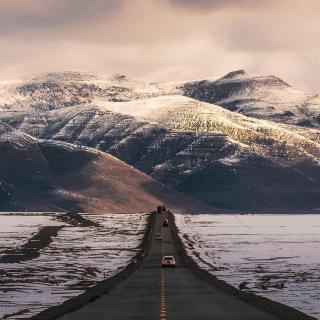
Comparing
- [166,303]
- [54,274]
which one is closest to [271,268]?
[54,274]

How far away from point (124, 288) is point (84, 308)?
24.4 metres

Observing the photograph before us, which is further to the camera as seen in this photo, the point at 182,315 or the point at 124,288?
the point at 124,288

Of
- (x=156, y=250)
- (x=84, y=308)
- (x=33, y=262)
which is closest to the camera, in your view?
(x=84, y=308)

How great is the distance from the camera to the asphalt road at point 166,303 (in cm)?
5859

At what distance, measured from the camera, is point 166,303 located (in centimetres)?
6962

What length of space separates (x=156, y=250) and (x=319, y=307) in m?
110

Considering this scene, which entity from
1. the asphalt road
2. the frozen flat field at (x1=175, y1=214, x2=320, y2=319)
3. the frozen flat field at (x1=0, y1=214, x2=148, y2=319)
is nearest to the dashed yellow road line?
the asphalt road

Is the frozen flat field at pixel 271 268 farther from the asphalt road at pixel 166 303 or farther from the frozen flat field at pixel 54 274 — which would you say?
the frozen flat field at pixel 54 274

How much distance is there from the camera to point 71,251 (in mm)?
176250

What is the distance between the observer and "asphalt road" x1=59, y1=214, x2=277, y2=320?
192 ft

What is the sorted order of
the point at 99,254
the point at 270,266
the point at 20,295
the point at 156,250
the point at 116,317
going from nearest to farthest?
the point at 116,317
the point at 20,295
the point at 270,266
the point at 99,254
the point at 156,250

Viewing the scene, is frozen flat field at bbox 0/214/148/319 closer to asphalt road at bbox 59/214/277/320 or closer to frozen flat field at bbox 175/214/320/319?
asphalt road at bbox 59/214/277/320

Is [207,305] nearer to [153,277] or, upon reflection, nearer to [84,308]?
[84,308]

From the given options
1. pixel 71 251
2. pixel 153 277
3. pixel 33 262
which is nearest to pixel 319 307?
pixel 153 277
